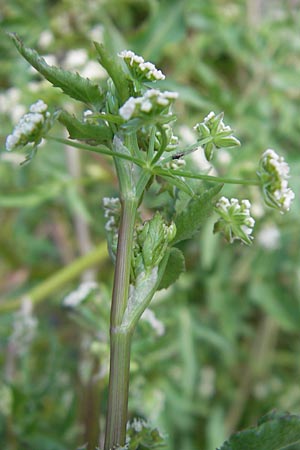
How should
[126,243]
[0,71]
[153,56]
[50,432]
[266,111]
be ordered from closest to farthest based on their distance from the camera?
1. [126,243]
2. [50,432]
3. [153,56]
4. [266,111]
5. [0,71]

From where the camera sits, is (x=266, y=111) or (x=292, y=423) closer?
(x=292, y=423)

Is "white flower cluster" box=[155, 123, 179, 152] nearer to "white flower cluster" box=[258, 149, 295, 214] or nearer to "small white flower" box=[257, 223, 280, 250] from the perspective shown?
"white flower cluster" box=[258, 149, 295, 214]

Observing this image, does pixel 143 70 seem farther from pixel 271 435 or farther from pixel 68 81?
pixel 271 435

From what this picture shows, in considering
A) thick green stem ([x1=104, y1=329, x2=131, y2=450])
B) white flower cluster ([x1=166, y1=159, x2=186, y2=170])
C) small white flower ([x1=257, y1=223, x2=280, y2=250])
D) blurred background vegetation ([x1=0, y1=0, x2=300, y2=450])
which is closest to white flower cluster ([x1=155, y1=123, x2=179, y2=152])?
white flower cluster ([x1=166, y1=159, x2=186, y2=170])

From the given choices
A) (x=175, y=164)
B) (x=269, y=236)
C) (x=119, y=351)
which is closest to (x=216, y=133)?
(x=175, y=164)

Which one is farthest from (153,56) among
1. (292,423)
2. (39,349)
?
(292,423)

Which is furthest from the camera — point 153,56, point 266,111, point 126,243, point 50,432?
point 266,111

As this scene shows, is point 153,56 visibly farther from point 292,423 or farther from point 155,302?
point 292,423
